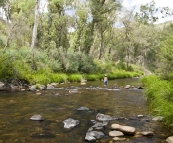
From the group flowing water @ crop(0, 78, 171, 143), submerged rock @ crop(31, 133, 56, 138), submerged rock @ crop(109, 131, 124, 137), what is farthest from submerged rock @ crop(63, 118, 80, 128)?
submerged rock @ crop(109, 131, 124, 137)

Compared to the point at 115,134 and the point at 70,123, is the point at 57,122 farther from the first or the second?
the point at 115,134

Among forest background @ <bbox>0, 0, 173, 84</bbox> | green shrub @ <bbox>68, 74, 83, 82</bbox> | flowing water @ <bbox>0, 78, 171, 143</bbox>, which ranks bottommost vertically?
flowing water @ <bbox>0, 78, 171, 143</bbox>

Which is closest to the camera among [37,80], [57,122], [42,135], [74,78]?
[42,135]

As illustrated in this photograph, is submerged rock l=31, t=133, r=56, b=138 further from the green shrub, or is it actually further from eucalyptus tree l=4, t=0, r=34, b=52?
the green shrub

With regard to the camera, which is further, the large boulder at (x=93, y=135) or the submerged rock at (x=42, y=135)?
the submerged rock at (x=42, y=135)

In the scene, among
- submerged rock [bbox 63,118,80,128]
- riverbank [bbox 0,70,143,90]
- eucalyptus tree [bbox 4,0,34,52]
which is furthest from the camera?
eucalyptus tree [bbox 4,0,34,52]

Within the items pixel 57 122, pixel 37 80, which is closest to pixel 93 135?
pixel 57 122

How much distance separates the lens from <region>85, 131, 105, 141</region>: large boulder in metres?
7.07

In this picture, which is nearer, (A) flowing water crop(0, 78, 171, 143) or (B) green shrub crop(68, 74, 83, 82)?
(A) flowing water crop(0, 78, 171, 143)

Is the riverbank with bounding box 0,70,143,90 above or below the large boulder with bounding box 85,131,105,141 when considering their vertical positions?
above

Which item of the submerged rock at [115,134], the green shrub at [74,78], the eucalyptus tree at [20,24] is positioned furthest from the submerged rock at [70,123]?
the green shrub at [74,78]

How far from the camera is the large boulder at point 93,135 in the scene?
707 cm

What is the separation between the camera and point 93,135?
736 cm

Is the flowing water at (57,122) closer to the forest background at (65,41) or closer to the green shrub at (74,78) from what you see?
the forest background at (65,41)
